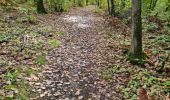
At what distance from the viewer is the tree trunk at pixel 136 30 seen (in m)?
8.87

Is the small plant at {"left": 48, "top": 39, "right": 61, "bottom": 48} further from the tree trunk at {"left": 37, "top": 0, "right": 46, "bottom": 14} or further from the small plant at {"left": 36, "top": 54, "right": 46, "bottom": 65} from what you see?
the tree trunk at {"left": 37, "top": 0, "right": 46, "bottom": 14}

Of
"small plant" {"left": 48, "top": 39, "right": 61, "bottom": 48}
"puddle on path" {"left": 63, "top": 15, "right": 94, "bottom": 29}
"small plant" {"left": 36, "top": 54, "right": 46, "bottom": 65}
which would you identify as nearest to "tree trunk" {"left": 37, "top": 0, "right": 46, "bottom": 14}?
"puddle on path" {"left": 63, "top": 15, "right": 94, "bottom": 29}

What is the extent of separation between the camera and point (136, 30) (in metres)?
9.05

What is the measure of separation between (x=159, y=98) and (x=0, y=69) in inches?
186

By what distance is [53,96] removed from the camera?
21.6 feet

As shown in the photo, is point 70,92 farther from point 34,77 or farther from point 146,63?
point 146,63

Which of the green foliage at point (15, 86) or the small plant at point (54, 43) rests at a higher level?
the small plant at point (54, 43)

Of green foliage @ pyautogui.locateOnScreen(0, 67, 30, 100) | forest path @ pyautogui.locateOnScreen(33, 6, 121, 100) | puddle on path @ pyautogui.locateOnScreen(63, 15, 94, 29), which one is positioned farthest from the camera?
puddle on path @ pyautogui.locateOnScreen(63, 15, 94, 29)

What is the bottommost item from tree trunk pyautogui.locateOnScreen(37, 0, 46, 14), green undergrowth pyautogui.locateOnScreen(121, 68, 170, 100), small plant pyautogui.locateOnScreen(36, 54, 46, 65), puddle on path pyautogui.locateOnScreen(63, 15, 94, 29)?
green undergrowth pyautogui.locateOnScreen(121, 68, 170, 100)

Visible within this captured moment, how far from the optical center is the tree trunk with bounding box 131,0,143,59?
349 inches

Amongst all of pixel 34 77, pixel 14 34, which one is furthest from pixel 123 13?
pixel 34 77

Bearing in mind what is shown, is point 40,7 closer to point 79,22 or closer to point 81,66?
point 79,22

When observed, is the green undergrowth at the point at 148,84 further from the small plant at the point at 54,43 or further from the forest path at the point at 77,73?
the small plant at the point at 54,43

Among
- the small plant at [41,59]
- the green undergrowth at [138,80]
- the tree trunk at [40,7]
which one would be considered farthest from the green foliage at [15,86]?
the tree trunk at [40,7]
